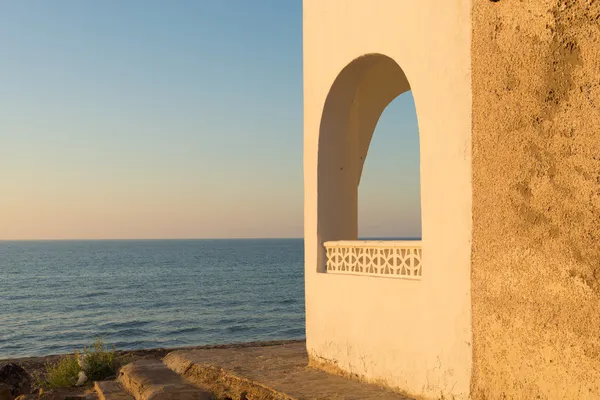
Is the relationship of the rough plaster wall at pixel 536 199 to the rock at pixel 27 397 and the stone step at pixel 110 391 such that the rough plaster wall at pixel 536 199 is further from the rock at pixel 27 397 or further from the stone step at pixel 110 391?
the rock at pixel 27 397

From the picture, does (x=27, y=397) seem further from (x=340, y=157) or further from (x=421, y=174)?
(x=421, y=174)

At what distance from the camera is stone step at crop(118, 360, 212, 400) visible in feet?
27.3

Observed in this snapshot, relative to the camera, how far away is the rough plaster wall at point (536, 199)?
5133mm

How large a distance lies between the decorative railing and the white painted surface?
0.13 metres

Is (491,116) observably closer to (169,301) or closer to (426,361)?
(426,361)

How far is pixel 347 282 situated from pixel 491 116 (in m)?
3.08

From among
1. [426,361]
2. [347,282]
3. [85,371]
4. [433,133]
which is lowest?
[85,371]

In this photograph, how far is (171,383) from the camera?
8953mm

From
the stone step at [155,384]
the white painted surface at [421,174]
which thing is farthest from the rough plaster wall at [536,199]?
the stone step at [155,384]

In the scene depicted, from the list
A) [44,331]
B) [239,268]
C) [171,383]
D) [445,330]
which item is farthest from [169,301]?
[445,330]

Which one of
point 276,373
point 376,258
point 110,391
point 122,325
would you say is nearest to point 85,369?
point 110,391

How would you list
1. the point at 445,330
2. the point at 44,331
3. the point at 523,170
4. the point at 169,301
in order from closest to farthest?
the point at 523,170
the point at 445,330
the point at 44,331
the point at 169,301

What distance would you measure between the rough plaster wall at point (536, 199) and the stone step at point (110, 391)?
16.6 ft

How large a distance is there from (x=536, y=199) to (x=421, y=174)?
5.44 feet
